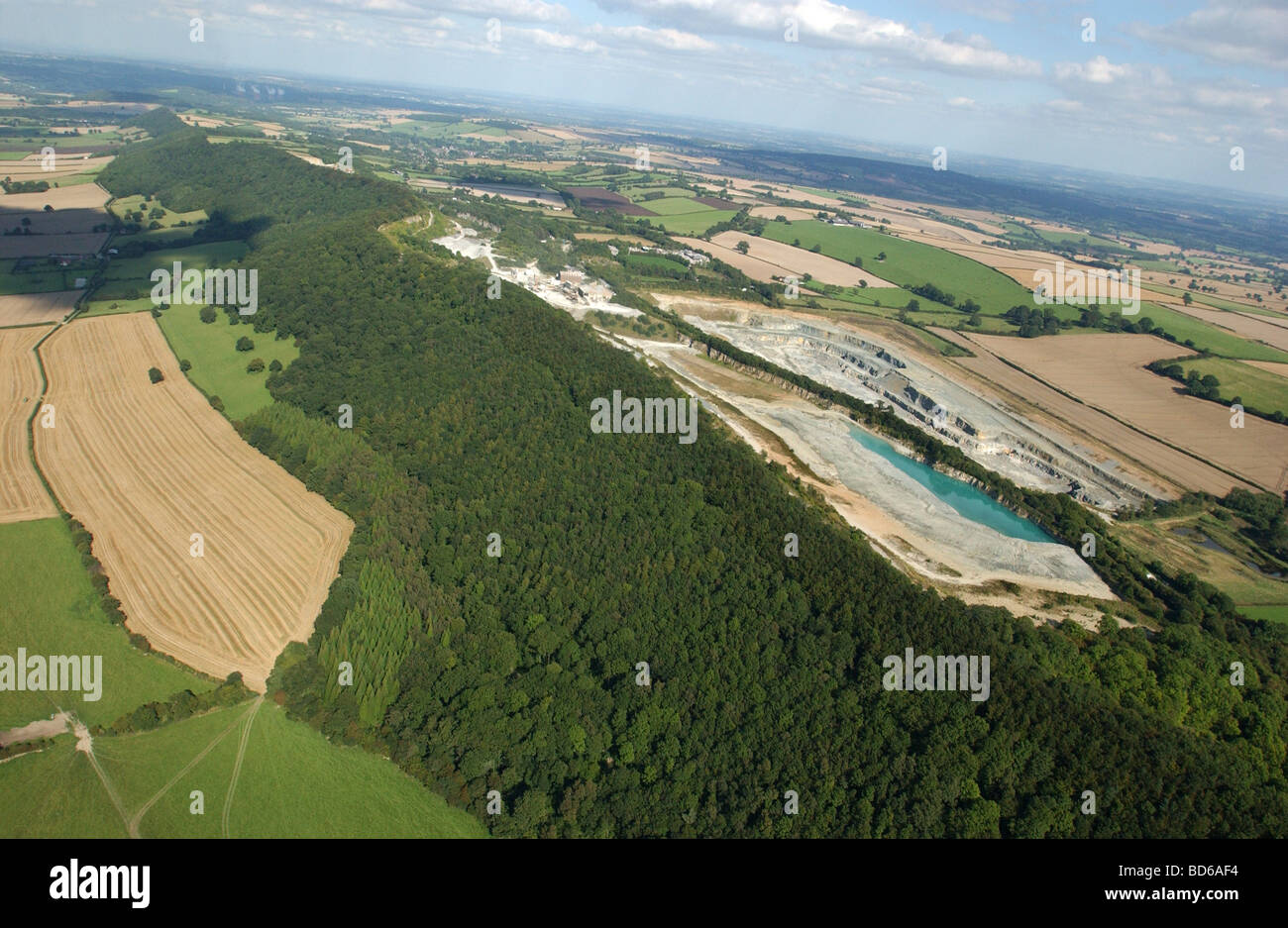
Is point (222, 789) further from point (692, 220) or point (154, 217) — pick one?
point (692, 220)

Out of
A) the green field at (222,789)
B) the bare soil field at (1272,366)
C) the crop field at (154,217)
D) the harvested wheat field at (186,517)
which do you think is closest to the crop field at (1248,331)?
the bare soil field at (1272,366)

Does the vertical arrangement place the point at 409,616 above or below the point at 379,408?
below

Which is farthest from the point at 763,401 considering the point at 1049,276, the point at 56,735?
the point at 1049,276

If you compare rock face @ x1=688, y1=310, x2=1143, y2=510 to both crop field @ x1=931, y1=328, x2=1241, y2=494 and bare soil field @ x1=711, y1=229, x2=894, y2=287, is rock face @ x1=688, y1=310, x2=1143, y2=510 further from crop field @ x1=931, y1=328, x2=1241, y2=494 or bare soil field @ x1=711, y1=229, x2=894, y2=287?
bare soil field @ x1=711, y1=229, x2=894, y2=287

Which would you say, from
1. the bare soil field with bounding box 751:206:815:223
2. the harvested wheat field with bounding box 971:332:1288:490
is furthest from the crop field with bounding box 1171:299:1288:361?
the bare soil field with bounding box 751:206:815:223

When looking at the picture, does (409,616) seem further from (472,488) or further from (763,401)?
(763,401)

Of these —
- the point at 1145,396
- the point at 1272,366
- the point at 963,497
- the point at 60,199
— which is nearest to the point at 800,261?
the point at 1145,396
